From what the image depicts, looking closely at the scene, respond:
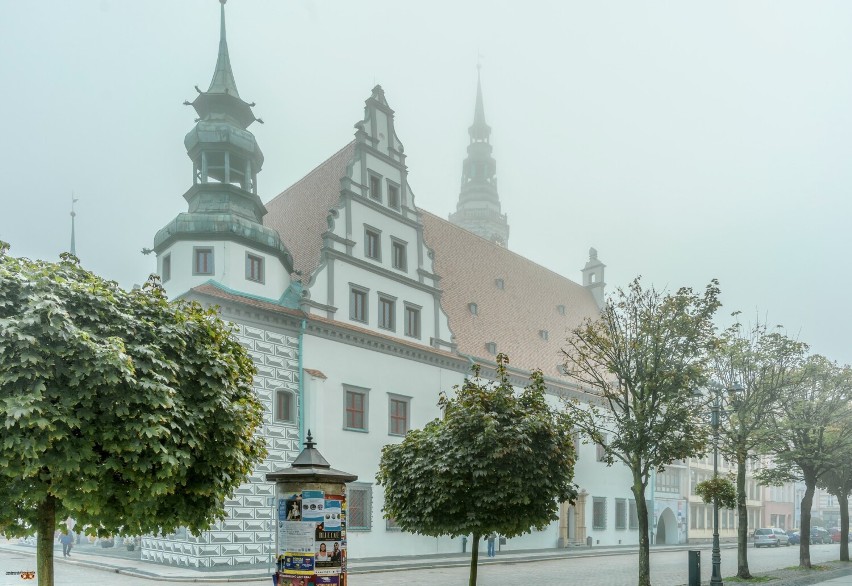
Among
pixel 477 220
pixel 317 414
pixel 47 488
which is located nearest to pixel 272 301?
pixel 317 414

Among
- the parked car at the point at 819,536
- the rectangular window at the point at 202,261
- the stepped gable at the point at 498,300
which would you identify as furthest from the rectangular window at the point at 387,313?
the parked car at the point at 819,536

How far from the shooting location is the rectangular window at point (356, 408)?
114 ft

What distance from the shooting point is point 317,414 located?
3278 centimetres

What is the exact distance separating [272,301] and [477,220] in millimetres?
68275

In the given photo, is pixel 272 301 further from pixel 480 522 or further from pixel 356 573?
pixel 480 522

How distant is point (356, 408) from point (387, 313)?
493 centimetres

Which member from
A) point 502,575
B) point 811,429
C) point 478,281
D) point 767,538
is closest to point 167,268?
point 502,575

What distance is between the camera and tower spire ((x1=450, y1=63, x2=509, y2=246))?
99.9 m

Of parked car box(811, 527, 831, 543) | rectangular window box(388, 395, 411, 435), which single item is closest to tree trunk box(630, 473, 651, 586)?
rectangular window box(388, 395, 411, 435)

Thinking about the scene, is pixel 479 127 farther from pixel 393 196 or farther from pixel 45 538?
pixel 45 538

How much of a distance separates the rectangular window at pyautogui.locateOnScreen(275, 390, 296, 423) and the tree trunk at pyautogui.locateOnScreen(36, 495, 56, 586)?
2030 centimetres

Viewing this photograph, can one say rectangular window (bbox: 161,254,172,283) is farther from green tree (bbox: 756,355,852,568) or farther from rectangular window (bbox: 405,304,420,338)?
green tree (bbox: 756,355,852,568)

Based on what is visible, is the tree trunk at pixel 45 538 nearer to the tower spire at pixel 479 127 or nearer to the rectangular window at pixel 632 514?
the rectangular window at pixel 632 514

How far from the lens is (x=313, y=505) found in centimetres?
1222
